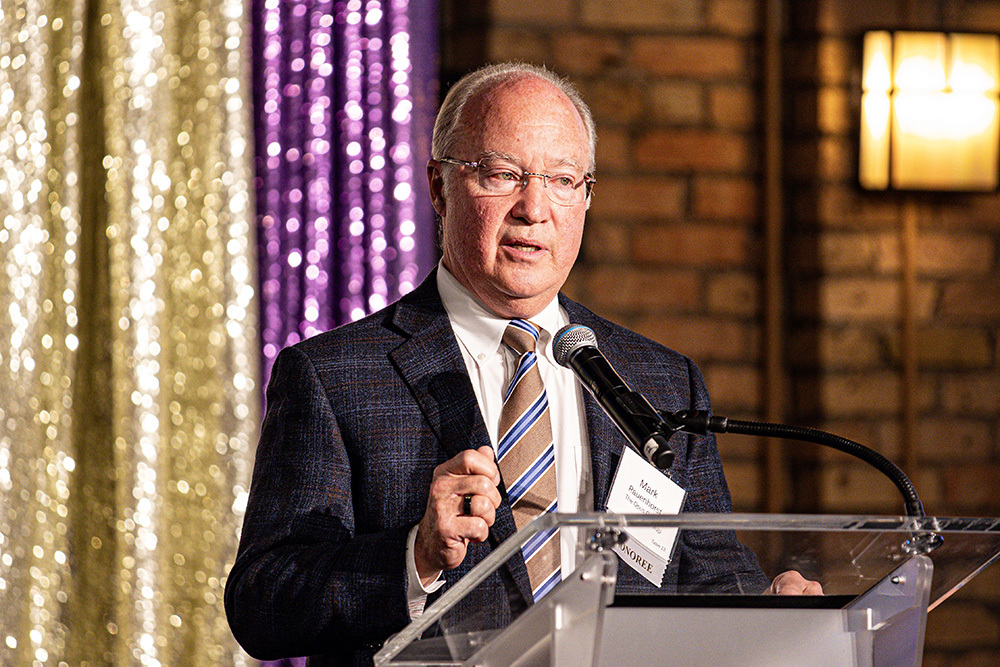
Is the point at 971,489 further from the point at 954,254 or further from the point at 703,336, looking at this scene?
the point at 703,336

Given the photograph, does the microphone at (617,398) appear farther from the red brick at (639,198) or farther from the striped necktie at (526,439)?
the red brick at (639,198)

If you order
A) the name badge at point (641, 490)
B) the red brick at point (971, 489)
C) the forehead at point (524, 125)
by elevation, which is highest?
the forehead at point (524, 125)

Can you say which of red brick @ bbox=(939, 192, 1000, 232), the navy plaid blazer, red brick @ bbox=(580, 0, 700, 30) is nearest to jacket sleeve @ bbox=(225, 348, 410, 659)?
the navy plaid blazer

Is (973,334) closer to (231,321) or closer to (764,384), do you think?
(764,384)

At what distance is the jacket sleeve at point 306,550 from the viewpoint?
116 cm

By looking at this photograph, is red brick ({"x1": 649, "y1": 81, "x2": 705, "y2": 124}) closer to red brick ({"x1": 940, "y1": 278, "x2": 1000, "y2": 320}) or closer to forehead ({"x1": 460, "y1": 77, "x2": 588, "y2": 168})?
red brick ({"x1": 940, "y1": 278, "x2": 1000, "y2": 320})

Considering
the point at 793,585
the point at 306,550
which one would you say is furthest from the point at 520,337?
the point at 793,585

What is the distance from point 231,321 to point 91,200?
42 centimetres

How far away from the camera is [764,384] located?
2.52 meters

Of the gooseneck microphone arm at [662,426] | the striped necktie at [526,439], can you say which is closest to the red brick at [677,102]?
the striped necktie at [526,439]

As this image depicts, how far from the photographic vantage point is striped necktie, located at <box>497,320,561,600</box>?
129 centimetres

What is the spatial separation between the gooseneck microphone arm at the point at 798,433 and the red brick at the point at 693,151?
1.57 m

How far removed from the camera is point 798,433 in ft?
3.29

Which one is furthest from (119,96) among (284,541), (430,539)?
(430,539)
